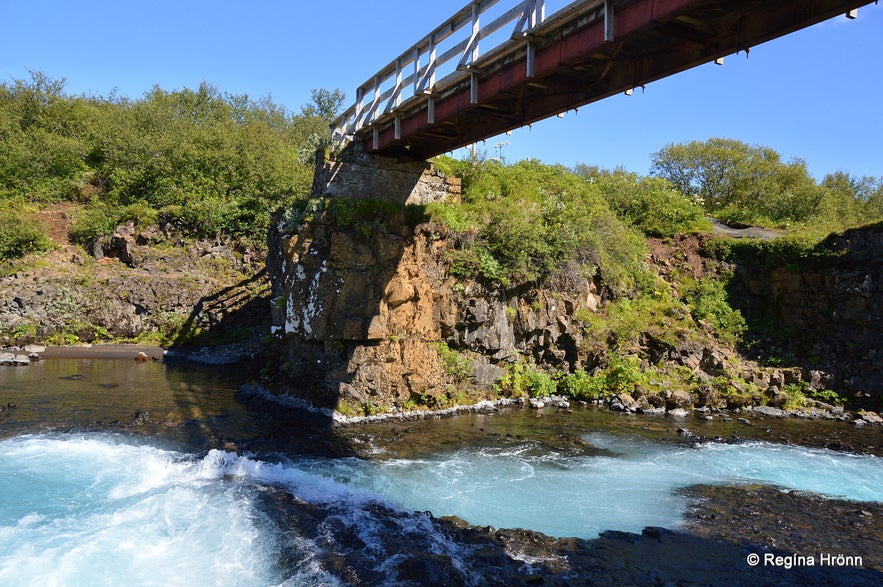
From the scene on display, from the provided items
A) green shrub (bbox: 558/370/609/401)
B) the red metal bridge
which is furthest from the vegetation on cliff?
the red metal bridge

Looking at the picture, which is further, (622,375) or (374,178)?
(622,375)

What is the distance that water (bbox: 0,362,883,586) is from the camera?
8.46 m

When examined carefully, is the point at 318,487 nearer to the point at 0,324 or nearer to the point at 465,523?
the point at 465,523

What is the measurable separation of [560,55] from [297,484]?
Result: 1035cm

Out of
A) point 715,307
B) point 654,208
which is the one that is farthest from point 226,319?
point 715,307

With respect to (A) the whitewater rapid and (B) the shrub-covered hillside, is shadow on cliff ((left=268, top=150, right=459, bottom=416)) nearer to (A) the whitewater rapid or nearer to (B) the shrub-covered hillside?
(A) the whitewater rapid

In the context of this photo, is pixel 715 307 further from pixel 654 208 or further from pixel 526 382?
pixel 526 382

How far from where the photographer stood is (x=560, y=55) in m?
10.9

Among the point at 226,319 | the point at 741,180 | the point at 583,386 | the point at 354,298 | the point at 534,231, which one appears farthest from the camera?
the point at 741,180

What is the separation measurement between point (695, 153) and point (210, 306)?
3365cm

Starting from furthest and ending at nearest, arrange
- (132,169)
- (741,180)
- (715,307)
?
(132,169) < (741,180) < (715,307)

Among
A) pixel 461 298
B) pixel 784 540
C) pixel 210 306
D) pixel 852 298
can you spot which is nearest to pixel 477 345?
pixel 461 298

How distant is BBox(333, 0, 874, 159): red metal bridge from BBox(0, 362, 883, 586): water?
28.3 feet

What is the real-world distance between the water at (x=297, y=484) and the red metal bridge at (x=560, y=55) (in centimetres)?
864
